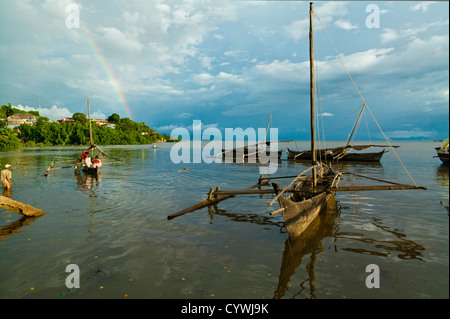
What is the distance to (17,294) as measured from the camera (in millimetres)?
6633

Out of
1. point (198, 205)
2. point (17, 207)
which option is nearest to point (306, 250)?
point (198, 205)

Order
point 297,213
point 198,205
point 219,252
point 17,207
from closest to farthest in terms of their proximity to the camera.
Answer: point 219,252 < point 297,213 < point 17,207 < point 198,205

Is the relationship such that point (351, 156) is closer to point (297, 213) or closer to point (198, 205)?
point (198, 205)

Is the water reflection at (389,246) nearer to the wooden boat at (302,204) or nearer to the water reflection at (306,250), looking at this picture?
the water reflection at (306,250)

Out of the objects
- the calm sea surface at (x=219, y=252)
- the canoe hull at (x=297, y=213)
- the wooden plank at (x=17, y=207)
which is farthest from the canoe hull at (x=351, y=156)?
the wooden plank at (x=17, y=207)

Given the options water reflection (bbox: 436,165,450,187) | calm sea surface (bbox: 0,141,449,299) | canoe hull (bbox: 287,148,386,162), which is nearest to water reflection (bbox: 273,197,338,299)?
calm sea surface (bbox: 0,141,449,299)

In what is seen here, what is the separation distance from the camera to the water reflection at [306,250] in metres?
7.29

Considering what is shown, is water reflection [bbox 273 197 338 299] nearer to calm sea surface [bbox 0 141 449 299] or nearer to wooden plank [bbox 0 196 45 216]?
calm sea surface [bbox 0 141 449 299]

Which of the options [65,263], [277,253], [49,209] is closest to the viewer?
[65,263]

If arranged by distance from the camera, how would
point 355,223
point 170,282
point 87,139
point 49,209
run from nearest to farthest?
point 170,282, point 355,223, point 49,209, point 87,139

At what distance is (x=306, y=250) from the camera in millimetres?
9609

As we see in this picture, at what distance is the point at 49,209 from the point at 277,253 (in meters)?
14.4
